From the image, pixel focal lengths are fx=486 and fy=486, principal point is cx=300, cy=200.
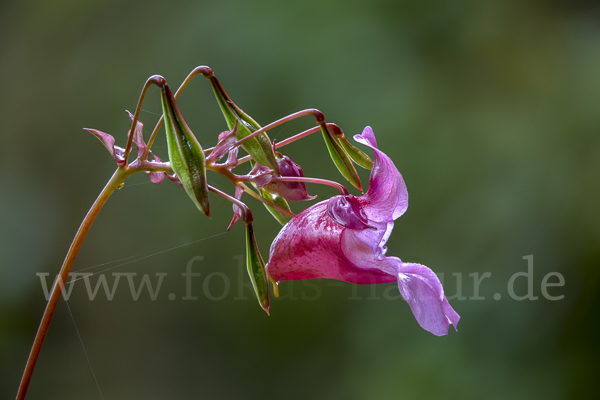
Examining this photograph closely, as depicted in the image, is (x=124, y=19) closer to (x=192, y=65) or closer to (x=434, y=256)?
(x=192, y=65)

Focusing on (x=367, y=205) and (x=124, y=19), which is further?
(x=124, y=19)

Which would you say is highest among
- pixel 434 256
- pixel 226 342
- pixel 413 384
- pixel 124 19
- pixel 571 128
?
pixel 124 19

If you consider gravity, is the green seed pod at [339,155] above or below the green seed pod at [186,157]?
below

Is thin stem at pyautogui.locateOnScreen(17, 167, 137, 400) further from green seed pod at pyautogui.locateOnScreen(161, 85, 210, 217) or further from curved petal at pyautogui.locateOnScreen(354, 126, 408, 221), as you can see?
curved petal at pyautogui.locateOnScreen(354, 126, 408, 221)

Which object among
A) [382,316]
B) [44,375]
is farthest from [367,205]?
[44,375]

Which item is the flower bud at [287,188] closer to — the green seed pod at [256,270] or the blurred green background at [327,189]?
the green seed pod at [256,270]

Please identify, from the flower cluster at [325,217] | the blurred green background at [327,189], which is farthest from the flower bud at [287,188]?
the blurred green background at [327,189]
